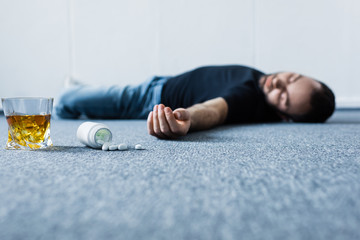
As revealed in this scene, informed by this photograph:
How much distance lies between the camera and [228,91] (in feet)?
4.04

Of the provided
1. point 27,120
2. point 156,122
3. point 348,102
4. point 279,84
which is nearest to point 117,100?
point 279,84

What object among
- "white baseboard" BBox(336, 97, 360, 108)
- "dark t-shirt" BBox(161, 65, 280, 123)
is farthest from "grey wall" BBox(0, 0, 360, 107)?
"dark t-shirt" BBox(161, 65, 280, 123)

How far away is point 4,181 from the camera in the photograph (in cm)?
40

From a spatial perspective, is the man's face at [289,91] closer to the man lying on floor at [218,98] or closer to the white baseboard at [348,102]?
the man lying on floor at [218,98]

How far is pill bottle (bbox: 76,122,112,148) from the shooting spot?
637 millimetres

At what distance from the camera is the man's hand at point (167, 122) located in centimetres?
75

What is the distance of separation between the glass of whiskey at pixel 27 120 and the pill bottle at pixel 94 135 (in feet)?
0.24

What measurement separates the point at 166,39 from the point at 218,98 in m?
1.50

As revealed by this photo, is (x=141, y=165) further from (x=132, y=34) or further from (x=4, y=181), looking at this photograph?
(x=132, y=34)

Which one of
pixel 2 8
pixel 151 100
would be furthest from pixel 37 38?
pixel 151 100

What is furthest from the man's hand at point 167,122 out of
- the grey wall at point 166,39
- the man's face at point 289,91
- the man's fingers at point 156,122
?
the grey wall at point 166,39

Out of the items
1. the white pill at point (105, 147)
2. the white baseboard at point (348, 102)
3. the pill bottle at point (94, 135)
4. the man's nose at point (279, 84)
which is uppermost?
the man's nose at point (279, 84)

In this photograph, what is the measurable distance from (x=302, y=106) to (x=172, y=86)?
59cm

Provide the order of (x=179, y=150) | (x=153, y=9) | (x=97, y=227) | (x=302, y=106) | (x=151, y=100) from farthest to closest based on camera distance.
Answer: (x=153, y=9)
(x=151, y=100)
(x=302, y=106)
(x=179, y=150)
(x=97, y=227)
